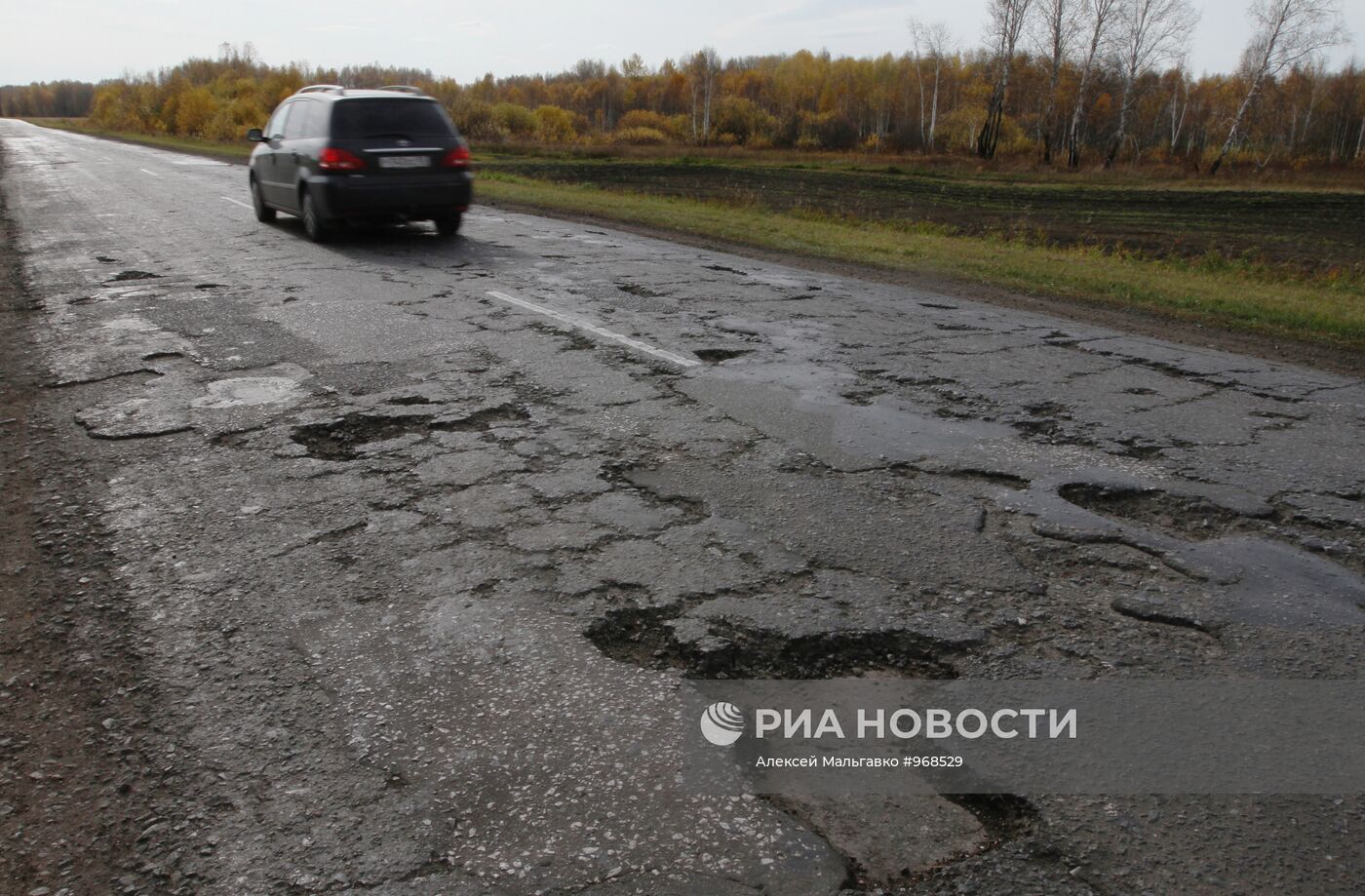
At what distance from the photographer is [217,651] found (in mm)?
2697

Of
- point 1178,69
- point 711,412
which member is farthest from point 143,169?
point 1178,69

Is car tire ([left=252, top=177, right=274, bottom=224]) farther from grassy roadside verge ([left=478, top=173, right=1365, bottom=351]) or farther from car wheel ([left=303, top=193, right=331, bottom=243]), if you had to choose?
grassy roadside verge ([left=478, top=173, right=1365, bottom=351])

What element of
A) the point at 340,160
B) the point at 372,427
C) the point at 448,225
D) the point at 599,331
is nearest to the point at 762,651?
the point at 372,427

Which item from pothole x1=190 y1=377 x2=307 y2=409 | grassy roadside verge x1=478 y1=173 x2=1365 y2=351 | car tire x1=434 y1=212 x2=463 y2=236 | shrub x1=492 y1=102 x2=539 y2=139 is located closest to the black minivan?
car tire x1=434 y1=212 x2=463 y2=236

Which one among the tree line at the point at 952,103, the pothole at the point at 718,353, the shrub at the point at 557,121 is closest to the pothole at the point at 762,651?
the pothole at the point at 718,353

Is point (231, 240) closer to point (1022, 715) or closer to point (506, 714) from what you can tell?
point (506, 714)

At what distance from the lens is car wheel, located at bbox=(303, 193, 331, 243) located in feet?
36.0

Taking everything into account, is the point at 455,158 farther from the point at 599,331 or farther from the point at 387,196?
the point at 599,331

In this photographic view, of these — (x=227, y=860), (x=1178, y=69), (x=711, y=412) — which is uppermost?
(x=1178, y=69)

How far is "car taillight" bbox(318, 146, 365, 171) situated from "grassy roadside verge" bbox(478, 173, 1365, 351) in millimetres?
5106

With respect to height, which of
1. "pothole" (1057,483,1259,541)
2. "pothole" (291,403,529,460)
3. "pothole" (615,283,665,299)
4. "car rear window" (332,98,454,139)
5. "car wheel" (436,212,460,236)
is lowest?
"pothole" (1057,483,1259,541)

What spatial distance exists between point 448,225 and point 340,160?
169 cm

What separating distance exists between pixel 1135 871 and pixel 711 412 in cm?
328

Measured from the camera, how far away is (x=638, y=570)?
3176 millimetres
